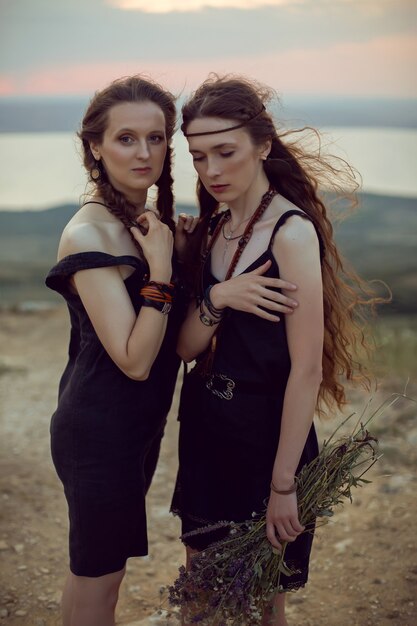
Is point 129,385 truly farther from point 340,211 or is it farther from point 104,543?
point 340,211

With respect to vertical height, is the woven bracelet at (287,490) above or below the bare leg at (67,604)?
above

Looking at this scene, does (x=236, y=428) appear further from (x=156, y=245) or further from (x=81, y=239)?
(x=81, y=239)

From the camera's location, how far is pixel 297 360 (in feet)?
7.38

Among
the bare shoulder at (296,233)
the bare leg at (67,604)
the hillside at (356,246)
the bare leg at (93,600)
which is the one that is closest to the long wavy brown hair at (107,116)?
the bare shoulder at (296,233)

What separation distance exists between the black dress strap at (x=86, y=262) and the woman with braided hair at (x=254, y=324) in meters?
0.28

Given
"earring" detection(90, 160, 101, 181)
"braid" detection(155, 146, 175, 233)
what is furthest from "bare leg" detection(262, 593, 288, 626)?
"earring" detection(90, 160, 101, 181)

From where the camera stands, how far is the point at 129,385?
2402 mm

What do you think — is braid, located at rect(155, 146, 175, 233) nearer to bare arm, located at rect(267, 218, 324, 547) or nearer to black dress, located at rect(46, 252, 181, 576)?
black dress, located at rect(46, 252, 181, 576)

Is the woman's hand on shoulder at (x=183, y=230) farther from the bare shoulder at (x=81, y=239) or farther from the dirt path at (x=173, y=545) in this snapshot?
the dirt path at (x=173, y=545)

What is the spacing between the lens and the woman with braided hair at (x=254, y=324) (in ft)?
7.34

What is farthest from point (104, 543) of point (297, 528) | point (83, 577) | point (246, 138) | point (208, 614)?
point (246, 138)

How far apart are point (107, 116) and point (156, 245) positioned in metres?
0.48

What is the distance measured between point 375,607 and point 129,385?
187 centimetres

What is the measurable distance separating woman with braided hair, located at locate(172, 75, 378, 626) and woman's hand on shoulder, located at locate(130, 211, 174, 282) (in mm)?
166
